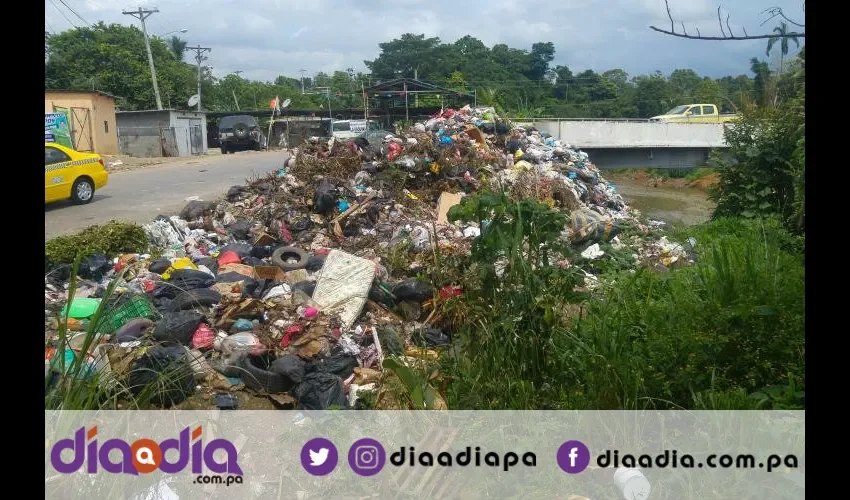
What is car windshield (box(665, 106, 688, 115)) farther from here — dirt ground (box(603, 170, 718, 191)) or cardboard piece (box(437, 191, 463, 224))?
cardboard piece (box(437, 191, 463, 224))

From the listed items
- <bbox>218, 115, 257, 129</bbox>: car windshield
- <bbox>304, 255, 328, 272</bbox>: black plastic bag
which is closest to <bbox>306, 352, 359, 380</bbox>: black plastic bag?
<bbox>304, 255, 328, 272</bbox>: black plastic bag

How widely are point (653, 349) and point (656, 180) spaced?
24842 mm

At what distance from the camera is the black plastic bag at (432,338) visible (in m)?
5.37

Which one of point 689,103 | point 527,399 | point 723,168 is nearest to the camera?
point 527,399

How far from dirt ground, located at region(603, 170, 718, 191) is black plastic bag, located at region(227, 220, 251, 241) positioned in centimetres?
1862

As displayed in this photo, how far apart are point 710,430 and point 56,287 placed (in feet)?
20.0

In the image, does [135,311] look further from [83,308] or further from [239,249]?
[239,249]

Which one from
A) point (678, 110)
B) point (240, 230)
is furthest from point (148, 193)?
point (678, 110)

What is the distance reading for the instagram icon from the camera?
3086 mm

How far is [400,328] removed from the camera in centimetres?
576

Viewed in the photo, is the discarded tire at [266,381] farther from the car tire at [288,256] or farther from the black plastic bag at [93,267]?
the black plastic bag at [93,267]

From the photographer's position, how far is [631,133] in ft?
64.5

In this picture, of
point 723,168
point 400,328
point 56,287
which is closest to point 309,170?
point 56,287
